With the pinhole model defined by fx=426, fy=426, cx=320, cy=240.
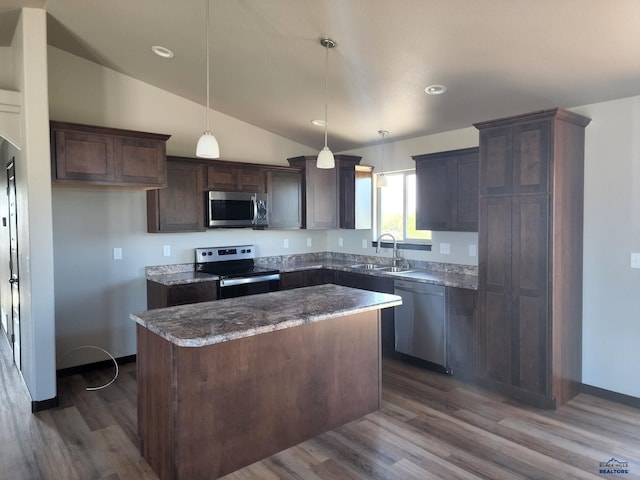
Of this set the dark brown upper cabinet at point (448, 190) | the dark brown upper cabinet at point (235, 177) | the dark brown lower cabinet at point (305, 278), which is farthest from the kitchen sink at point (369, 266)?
the dark brown upper cabinet at point (235, 177)

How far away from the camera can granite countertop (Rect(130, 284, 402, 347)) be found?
83.4 inches

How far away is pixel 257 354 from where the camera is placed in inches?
98.5

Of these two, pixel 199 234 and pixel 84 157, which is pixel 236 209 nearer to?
pixel 199 234

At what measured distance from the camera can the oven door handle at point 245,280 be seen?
4.27m

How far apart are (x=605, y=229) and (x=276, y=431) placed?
116 inches

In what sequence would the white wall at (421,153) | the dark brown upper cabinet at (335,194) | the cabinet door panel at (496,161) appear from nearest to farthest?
the cabinet door panel at (496,161), the white wall at (421,153), the dark brown upper cabinet at (335,194)

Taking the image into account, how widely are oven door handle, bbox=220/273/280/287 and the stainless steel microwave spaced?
0.62 metres

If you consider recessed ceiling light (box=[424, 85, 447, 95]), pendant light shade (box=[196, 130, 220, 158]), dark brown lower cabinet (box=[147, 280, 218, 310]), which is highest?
recessed ceiling light (box=[424, 85, 447, 95])

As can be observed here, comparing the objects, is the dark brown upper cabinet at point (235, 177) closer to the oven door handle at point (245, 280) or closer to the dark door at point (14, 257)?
the oven door handle at point (245, 280)

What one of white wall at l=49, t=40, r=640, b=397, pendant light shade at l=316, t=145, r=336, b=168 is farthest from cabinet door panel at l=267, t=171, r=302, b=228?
pendant light shade at l=316, t=145, r=336, b=168

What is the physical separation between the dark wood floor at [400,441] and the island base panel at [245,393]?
5.2 inches

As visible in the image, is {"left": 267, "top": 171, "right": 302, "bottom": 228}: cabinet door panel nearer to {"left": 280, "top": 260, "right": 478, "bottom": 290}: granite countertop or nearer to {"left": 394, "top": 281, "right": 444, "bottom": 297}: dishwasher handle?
{"left": 280, "top": 260, "right": 478, "bottom": 290}: granite countertop

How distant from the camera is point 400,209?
16.9 feet

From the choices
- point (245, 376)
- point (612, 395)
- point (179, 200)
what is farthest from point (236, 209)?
point (612, 395)
